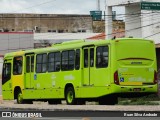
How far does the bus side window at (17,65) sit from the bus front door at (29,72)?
874mm

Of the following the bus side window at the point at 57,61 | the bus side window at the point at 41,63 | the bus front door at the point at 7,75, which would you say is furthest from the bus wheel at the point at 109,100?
the bus front door at the point at 7,75

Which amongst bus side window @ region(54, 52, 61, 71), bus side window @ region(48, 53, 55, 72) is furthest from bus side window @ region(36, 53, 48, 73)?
bus side window @ region(54, 52, 61, 71)

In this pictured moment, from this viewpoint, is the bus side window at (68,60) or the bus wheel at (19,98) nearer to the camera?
the bus side window at (68,60)

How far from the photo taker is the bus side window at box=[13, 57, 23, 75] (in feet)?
110

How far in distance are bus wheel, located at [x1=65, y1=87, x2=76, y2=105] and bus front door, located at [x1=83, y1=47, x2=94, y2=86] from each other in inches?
44.1

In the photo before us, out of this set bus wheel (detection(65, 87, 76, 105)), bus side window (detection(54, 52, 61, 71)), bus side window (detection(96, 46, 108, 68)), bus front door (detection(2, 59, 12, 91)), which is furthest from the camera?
bus front door (detection(2, 59, 12, 91))

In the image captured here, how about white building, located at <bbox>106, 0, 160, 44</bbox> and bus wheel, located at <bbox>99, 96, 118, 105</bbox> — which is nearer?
bus wheel, located at <bbox>99, 96, 118, 105</bbox>

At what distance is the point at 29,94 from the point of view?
32.5 meters

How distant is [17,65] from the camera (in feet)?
111

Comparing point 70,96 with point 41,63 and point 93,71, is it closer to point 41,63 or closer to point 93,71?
point 93,71

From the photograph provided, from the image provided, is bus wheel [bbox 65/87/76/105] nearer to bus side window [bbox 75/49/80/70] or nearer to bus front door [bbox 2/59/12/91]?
bus side window [bbox 75/49/80/70]

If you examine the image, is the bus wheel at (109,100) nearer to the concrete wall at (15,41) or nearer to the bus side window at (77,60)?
the bus side window at (77,60)

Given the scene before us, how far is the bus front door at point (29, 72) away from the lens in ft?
105

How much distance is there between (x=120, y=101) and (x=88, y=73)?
752 centimetres
